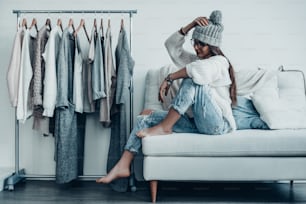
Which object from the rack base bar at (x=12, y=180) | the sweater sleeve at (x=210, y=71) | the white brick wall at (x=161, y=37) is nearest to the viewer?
the sweater sleeve at (x=210, y=71)

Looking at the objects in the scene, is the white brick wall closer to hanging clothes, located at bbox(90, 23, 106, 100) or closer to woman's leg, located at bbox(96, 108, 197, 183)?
hanging clothes, located at bbox(90, 23, 106, 100)

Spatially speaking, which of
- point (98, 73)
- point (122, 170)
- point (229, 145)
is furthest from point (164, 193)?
point (98, 73)

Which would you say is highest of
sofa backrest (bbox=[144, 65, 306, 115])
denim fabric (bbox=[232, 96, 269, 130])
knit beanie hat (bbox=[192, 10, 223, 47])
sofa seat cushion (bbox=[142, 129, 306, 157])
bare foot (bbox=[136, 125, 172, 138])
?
knit beanie hat (bbox=[192, 10, 223, 47])

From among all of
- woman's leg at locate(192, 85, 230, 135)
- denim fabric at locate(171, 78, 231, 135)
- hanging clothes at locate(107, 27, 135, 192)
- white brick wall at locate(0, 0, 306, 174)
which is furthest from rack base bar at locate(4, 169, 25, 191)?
woman's leg at locate(192, 85, 230, 135)

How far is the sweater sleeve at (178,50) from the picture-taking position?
110 inches

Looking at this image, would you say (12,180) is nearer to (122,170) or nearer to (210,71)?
(122,170)

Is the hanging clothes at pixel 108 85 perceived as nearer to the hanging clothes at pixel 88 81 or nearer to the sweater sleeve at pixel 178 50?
the hanging clothes at pixel 88 81

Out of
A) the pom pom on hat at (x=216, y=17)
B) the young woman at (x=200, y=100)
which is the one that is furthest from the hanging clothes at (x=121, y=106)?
the pom pom on hat at (x=216, y=17)

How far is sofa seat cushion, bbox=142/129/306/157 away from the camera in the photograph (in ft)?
7.98

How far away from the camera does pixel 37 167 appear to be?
331 centimetres

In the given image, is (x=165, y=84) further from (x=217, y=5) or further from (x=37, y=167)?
(x=37, y=167)

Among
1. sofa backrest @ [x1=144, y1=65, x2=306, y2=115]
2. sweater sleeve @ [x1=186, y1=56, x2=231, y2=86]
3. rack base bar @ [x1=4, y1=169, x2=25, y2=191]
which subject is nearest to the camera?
sweater sleeve @ [x1=186, y1=56, x2=231, y2=86]

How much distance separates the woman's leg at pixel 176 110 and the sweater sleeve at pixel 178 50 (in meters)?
0.42

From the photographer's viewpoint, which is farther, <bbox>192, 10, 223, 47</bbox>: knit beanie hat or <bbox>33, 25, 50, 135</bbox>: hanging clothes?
<bbox>33, 25, 50, 135</bbox>: hanging clothes
